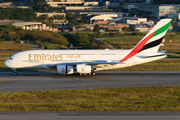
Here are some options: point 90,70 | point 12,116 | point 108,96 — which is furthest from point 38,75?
point 12,116

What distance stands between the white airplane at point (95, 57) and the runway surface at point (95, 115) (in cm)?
2094

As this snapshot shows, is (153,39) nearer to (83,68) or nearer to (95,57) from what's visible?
(95,57)

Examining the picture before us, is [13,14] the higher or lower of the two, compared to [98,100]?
higher

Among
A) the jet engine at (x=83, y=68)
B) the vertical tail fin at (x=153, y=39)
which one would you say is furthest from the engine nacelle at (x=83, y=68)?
the vertical tail fin at (x=153, y=39)

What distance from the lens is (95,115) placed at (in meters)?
25.9

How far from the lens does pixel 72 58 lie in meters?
47.9

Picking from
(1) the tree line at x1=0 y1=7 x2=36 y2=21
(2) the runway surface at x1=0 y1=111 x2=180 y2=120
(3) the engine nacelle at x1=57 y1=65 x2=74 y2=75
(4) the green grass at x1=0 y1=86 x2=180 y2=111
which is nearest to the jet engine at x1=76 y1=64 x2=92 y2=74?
(3) the engine nacelle at x1=57 y1=65 x2=74 y2=75

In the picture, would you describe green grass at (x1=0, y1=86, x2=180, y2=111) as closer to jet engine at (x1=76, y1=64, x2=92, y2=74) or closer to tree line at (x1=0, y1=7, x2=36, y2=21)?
jet engine at (x1=76, y1=64, x2=92, y2=74)

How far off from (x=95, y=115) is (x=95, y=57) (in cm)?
2297

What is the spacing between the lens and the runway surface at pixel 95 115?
25.0m

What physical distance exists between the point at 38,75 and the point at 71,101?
18700mm

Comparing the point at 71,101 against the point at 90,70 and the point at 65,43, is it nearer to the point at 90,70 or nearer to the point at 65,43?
the point at 90,70

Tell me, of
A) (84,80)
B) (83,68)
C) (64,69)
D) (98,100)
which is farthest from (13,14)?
(98,100)

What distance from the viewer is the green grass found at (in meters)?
28.0
